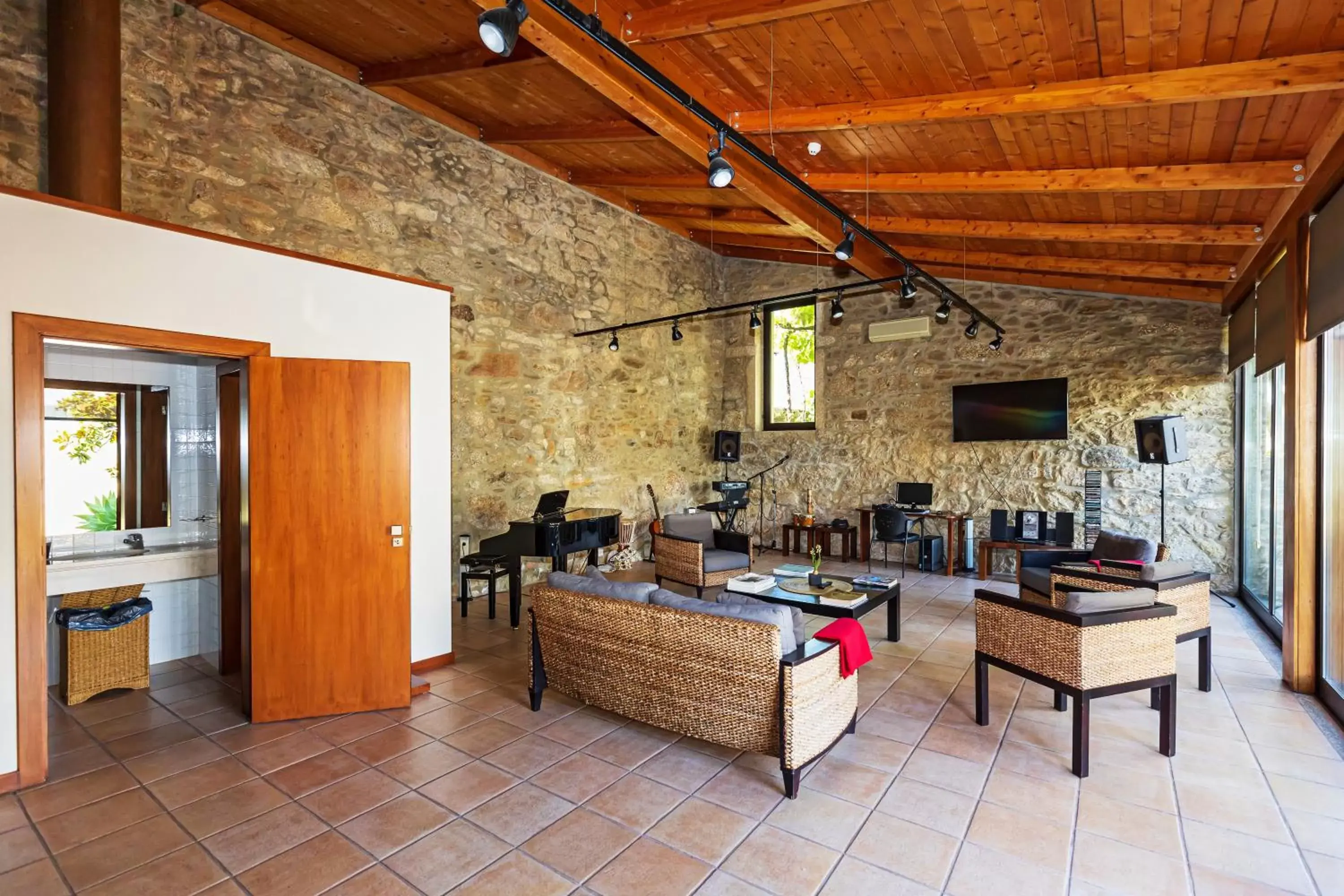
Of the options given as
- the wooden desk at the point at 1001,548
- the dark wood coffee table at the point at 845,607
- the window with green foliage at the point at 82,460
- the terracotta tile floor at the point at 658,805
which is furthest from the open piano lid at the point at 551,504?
the wooden desk at the point at 1001,548

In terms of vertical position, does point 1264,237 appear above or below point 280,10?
below

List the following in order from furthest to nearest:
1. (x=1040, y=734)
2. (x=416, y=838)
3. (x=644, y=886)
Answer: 1. (x=1040, y=734)
2. (x=416, y=838)
3. (x=644, y=886)

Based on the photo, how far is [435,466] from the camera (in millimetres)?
4402

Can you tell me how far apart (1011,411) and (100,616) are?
27.5 ft

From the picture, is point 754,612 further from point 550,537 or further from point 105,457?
point 105,457

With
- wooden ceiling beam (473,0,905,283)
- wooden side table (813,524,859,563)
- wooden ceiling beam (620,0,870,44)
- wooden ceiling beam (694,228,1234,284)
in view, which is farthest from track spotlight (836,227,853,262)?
wooden side table (813,524,859,563)

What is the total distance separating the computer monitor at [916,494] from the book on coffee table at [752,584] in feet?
11.6

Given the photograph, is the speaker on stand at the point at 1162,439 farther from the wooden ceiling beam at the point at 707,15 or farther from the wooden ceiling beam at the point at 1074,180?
the wooden ceiling beam at the point at 707,15

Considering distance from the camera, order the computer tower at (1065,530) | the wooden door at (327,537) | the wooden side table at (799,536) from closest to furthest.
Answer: the wooden door at (327,537) → the computer tower at (1065,530) → the wooden side table at (799,536)

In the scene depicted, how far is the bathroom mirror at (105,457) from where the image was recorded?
408 cm

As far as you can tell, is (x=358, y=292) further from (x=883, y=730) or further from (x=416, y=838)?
(x=883, y=730)

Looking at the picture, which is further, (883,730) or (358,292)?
(358,292)

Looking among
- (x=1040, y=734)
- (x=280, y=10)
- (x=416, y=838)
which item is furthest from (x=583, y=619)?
(x=280, y=10)

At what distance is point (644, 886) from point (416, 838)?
0.94m
